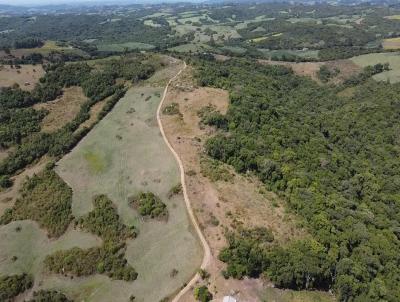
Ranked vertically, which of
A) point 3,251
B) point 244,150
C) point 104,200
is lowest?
point 3,251

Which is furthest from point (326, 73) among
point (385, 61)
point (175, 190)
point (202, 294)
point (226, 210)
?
point (202, 294)

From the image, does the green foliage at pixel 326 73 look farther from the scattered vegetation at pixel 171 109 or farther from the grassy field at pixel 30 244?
the grassy field at pixel 30 244

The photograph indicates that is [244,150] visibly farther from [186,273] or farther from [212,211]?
[186,273]

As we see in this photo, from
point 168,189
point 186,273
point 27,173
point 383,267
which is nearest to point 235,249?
point 186,273

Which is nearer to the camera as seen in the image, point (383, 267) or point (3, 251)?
point (383, 267)

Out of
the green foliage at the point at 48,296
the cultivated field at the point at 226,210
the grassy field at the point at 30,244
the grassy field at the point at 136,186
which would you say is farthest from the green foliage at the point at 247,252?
the green foliage at the point at 48,296

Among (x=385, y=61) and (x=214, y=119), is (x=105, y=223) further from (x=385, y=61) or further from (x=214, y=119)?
(x=385, y=61)
